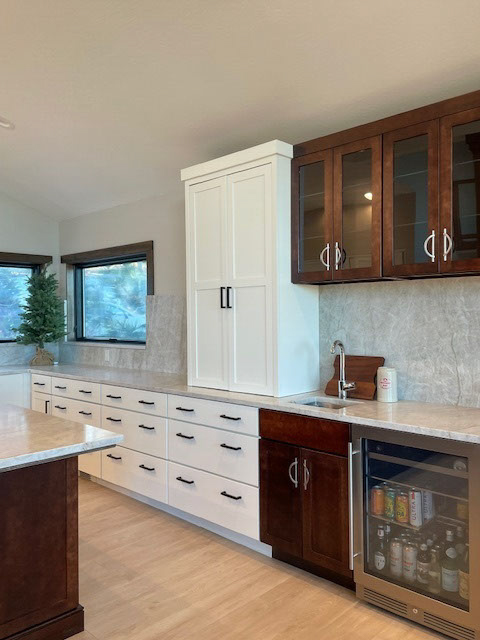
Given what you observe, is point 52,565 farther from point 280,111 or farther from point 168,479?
point 280,111

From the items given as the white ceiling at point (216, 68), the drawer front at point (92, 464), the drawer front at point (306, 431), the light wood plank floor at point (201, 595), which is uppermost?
the white ceiling at point (216, 68)

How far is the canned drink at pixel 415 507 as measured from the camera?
230 cm

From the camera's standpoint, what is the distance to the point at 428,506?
2.28 metres

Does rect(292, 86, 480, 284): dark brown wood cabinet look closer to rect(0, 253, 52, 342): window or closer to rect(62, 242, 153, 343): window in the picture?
rect(62, 242, 153, 343): window

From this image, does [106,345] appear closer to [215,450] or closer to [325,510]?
[215,450]

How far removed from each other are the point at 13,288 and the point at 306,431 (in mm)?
4037

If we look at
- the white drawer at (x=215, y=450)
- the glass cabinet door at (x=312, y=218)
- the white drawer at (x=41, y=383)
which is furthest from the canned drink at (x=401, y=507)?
the white drawer at (x=41, y=383)

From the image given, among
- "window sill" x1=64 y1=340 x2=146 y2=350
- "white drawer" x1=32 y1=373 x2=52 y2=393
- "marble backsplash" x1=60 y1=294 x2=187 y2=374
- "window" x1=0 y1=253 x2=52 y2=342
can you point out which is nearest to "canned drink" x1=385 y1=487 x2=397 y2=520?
"marble backsplash" x1=60 y1=294 x2=187 y2=374

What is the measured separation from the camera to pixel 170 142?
3.69 meters

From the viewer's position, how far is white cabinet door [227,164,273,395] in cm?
305

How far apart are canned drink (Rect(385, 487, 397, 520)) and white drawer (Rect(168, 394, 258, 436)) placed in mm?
780

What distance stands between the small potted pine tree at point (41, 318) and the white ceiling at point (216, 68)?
1650 millimetres

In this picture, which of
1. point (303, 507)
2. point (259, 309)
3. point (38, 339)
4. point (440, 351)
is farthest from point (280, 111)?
point (38, 339)

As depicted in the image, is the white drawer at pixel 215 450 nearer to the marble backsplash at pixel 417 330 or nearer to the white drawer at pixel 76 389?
the marble backsplash at pixel 417 330
